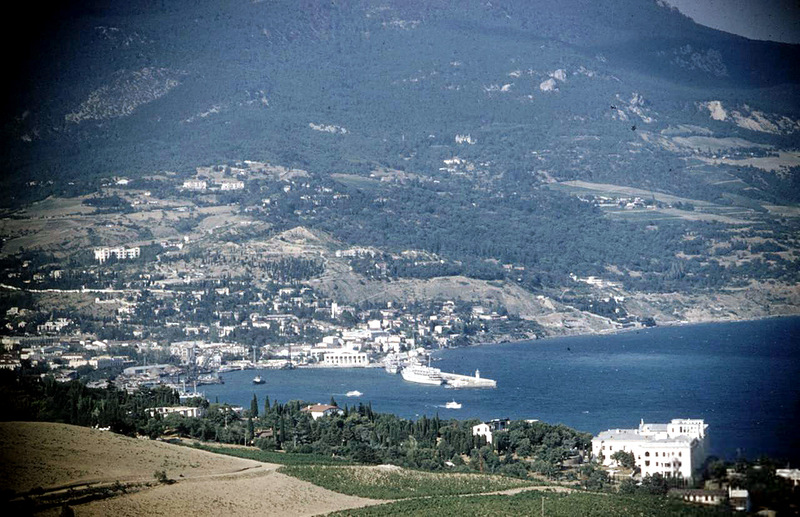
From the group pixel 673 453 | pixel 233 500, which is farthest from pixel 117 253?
pixel 673 453

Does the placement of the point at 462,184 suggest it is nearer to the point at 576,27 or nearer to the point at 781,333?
the point at 576,27

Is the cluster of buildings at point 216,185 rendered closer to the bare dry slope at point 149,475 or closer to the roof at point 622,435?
the roof at point 622,435

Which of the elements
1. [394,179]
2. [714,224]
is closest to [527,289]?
[714,224]

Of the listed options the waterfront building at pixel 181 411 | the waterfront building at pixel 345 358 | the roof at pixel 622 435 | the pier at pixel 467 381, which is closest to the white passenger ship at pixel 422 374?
the pier at pixel 467 381

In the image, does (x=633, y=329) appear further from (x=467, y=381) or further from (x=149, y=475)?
(x=149, y=475)

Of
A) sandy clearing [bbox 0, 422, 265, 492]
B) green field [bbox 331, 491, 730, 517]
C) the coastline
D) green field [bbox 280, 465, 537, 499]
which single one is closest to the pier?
the coastline

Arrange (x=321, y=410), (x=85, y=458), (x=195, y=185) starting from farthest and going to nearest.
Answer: (x=195, y=185) → (x=321, y=410) → (x=85, y=458)

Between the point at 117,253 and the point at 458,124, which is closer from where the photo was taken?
the point at 117,253

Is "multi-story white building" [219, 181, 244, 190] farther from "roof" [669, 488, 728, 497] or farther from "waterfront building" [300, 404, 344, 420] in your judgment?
"roof" [669, 488, 728, 497]
